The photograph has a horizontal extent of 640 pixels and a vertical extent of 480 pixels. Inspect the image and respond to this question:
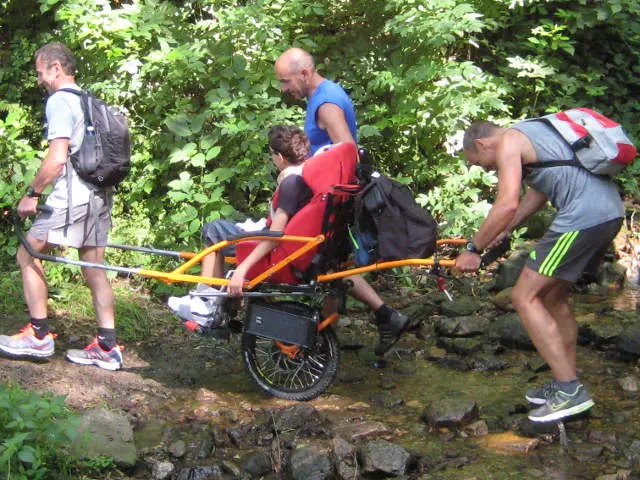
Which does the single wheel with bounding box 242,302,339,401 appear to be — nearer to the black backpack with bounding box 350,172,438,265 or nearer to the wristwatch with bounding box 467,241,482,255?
the black backpack with bounding box 350,172,438,265

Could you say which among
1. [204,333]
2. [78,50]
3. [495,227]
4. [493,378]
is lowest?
[493,378]

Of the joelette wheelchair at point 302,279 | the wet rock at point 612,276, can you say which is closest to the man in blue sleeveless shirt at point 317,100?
the joelette wheelchair at point 302,279

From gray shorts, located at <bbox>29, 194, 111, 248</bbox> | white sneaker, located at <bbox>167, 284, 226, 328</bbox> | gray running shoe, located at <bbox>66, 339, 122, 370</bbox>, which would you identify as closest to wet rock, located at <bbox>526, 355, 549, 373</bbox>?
white sneaker, located at <bbox>167, 284, 226, 328</bbox>

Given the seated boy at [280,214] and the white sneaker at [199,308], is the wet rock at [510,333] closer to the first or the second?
the seated boy at [280,214]

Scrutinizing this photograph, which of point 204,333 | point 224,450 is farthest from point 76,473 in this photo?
point 204,333

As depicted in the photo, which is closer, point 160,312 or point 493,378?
point 493,378

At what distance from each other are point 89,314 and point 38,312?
1287 mm

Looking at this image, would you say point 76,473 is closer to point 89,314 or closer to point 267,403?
point 267,403

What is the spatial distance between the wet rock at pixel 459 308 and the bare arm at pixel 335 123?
237 centimetres

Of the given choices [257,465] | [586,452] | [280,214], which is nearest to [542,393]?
[586,452]

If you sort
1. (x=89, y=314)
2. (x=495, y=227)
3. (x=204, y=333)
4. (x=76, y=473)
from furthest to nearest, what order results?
1. (x=89, y=314)
2. (x=204, y=333)
3. (x=495, y=227)
4. (x=76, y=473)

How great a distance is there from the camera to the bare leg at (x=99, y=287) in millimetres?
6000

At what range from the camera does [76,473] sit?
14.7 ft

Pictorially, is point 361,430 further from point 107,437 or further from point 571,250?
point 571,250
